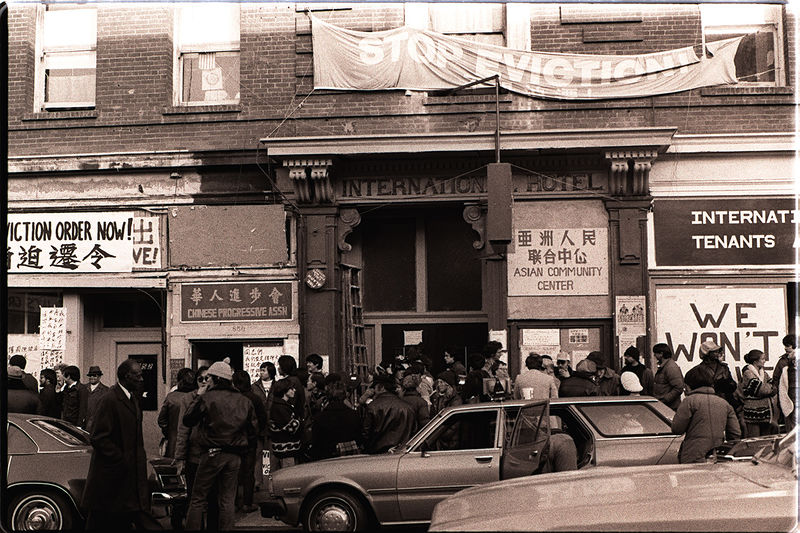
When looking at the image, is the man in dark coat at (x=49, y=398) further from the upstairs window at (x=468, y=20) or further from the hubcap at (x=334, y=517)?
the upstairs window at (x=468, y=20)

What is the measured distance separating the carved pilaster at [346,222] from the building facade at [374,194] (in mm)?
48

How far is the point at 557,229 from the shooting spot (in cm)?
1511

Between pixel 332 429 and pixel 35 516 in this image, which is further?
pixel 332 429

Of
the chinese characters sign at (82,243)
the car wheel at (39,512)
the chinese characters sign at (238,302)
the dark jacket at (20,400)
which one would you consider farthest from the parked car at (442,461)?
the chinese characters sign at (82,243)

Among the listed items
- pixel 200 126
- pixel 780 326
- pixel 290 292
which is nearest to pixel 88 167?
pixel 200 126

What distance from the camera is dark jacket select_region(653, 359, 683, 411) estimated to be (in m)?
12.5

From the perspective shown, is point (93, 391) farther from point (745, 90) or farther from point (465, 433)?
point (745, 90)

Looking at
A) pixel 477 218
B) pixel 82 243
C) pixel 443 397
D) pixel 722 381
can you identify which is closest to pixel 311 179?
pixel 477 218

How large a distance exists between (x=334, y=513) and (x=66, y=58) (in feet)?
35.1

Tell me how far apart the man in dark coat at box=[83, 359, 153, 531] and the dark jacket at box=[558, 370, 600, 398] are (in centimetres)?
541

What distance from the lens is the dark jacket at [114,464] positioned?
8.23 m

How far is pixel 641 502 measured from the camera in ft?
13.9

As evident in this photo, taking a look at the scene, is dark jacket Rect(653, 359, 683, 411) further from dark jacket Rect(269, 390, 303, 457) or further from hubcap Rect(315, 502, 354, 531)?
hubcap Rect(315, 502, 354, 531)

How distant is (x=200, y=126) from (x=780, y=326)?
32.8 feet
